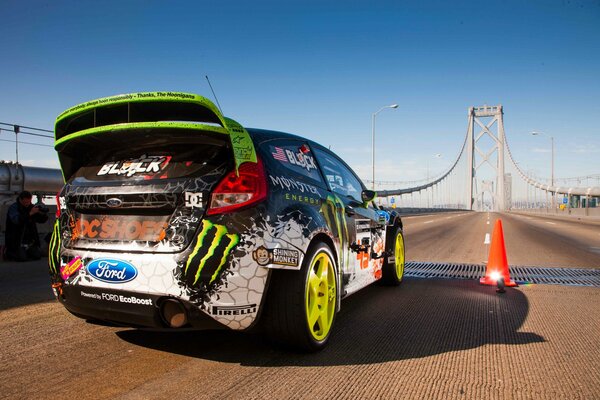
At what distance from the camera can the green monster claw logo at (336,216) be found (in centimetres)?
338

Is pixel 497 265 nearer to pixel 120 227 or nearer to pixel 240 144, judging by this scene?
pixel 240 144

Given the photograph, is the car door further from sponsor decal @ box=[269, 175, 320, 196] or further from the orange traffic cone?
the orange traffic cone

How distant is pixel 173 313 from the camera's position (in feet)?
8.28

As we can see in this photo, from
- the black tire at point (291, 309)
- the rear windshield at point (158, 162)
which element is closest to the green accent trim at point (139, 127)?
the rear windshield at point (158, 162)

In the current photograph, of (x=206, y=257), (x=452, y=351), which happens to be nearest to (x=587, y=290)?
(x=452, y=351)

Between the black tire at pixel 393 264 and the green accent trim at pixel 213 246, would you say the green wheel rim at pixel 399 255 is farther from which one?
the green accent trim at pixel 213 246

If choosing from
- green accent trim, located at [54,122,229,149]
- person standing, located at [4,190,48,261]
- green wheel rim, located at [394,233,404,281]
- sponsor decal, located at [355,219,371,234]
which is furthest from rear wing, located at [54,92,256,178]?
person standing, located at [4,190,48,261]

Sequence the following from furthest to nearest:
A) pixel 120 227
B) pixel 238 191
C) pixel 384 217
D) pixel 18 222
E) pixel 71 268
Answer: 1. pixel 18 222
2. pixel 384 217
3. pixel 71 268
4. pixel 120 227
5. pixel 238 191

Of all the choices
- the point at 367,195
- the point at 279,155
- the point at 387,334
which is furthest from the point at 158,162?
the point at 367,195

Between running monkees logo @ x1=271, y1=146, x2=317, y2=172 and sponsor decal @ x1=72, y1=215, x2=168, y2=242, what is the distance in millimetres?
886

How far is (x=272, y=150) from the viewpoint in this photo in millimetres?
3051

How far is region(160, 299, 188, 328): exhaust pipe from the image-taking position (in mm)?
2502

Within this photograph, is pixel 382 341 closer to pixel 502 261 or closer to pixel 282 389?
pixel 282 389

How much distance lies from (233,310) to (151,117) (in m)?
1.30
